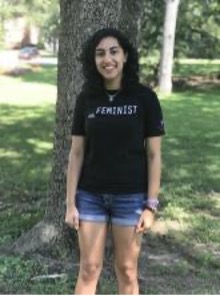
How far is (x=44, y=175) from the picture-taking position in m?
11.0

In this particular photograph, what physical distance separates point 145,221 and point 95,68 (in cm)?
89

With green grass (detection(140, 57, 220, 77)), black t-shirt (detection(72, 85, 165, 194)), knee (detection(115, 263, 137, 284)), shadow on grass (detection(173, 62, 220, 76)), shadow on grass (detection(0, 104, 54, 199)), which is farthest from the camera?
shadow on grass (detection(173, 62, 220, 76))

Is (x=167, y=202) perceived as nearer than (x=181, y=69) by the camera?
Yes

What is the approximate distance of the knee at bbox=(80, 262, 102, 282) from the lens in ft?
14.4

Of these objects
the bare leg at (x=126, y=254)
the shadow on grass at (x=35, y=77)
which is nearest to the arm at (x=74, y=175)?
the bare leg at (x=126, y=254)

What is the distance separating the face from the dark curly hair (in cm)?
3

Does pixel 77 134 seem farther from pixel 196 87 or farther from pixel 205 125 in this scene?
pixel 196 87

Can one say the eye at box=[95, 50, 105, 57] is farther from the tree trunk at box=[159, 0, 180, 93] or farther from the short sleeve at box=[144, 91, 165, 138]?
the tree trunk at box=[159, 0, 180, 93]

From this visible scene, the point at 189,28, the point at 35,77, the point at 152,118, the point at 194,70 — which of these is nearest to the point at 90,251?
the point at 152,118

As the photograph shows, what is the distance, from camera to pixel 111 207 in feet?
14.0

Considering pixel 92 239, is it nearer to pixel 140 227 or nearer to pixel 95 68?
pixel 140 227

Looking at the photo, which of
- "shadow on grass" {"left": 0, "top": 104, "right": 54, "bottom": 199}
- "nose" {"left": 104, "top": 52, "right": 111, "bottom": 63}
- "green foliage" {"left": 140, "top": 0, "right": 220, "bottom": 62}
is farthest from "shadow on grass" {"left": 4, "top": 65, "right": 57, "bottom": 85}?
"nose" {"left": 104, "top": 52, "right": 111, "bottom": 63}

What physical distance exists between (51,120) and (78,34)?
1226 cm

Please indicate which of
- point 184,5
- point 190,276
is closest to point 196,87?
point 184,5
